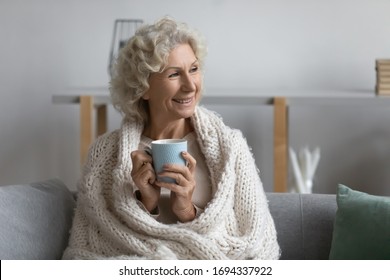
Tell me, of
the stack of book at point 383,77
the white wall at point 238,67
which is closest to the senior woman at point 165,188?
the stack of book at point 383,77

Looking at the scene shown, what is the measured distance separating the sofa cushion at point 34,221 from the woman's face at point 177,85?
1.23 feet

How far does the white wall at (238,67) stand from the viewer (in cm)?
336

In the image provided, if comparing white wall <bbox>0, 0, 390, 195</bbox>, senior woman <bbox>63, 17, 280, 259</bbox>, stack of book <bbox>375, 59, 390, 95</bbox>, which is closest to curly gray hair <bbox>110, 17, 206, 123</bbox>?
senior woman <bbox>63, 17, 280, 259</bbox>

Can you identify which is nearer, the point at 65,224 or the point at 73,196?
the point at 65,224

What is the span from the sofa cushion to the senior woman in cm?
6

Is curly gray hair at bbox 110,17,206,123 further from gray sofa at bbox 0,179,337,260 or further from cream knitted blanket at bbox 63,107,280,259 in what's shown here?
gray sofa at bbox 0,179,337,260

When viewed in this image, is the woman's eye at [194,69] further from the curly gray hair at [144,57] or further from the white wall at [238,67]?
the white wall at [238,67]

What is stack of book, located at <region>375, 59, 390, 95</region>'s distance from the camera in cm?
291

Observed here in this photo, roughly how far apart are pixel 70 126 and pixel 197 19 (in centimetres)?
76
